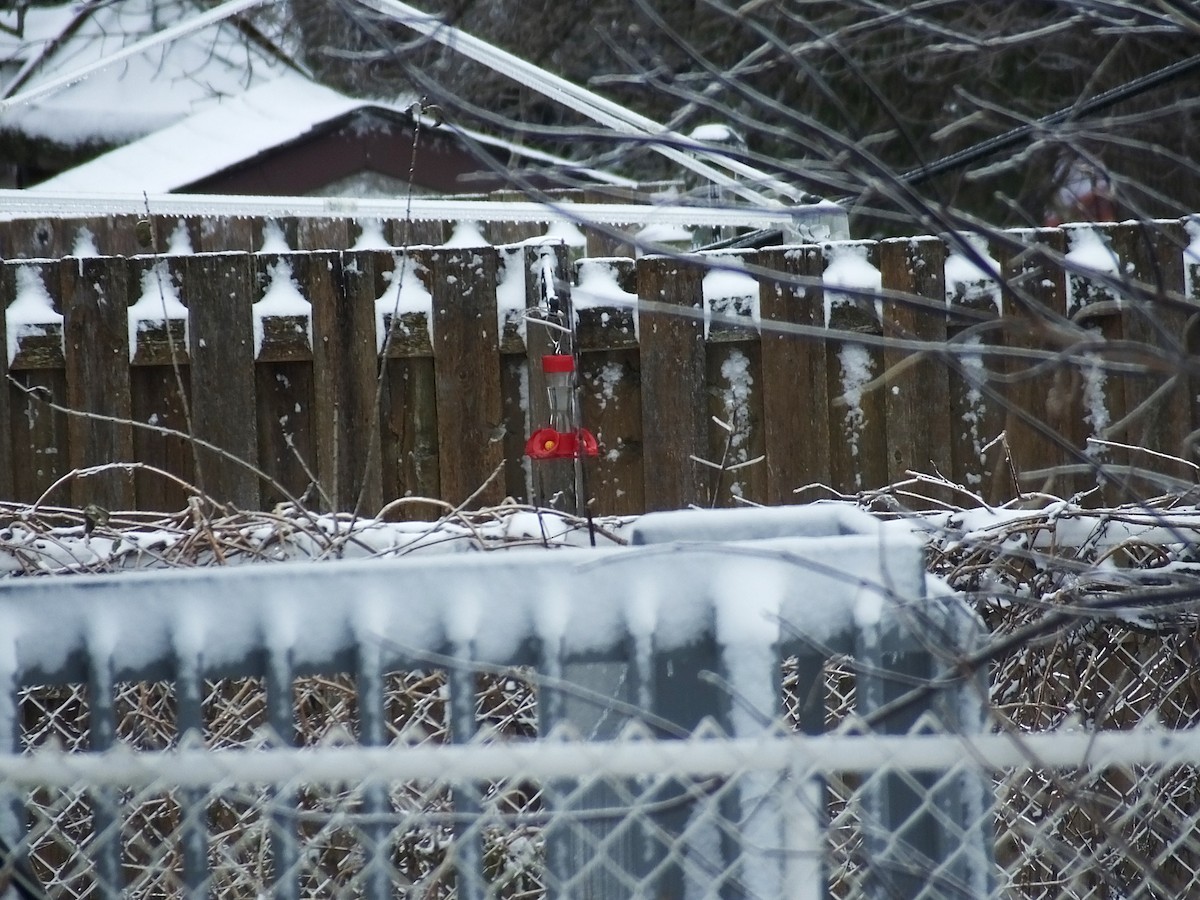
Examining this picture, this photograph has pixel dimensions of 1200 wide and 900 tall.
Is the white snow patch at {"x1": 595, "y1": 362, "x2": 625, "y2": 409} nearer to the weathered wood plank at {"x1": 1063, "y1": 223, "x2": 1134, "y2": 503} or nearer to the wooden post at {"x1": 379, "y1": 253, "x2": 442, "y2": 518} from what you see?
the wooden post at {"x1": 379, "y1": 253, "x2": 442, "y2": 518}

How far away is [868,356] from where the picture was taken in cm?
370

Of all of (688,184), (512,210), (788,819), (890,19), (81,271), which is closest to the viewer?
(788,819)

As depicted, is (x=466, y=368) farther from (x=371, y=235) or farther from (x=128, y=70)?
(x=128, y=70)

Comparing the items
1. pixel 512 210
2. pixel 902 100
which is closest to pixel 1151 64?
pixel 902 100

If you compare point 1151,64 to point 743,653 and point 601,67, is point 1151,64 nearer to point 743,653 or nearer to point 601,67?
point 601,67

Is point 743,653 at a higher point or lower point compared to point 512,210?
lower

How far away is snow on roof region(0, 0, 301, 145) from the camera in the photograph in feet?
29.2

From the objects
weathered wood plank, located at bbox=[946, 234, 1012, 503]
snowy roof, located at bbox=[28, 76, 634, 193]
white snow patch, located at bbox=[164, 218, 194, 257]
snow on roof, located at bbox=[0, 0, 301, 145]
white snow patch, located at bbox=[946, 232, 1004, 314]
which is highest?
snow on roof, located at bbox=[0, 0, 301, 145]

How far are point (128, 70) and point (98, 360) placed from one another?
23.5 feet

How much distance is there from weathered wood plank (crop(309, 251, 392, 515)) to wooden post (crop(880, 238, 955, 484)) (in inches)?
60.8

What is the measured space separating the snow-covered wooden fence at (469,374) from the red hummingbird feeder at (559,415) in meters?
0.27

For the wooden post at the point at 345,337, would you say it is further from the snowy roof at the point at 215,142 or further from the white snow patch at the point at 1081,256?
the snowy roof at the point at 215,142

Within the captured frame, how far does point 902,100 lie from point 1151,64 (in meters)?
2.02

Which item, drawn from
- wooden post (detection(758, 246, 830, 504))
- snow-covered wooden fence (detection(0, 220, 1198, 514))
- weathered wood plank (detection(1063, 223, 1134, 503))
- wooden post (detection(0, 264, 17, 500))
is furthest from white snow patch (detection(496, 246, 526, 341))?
weathered wood plank (detection(1063, 223, 1134, 503))
